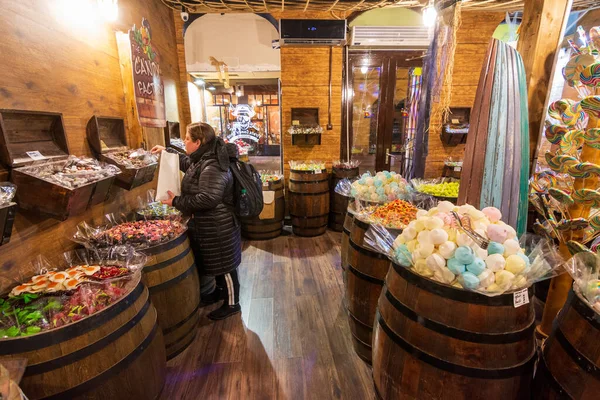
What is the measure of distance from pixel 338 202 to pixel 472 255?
11.1ft

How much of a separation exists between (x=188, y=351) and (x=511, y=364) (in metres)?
1.99

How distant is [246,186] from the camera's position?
2322 millimetres

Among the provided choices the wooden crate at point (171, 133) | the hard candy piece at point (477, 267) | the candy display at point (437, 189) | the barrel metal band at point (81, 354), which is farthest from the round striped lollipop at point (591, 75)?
the wooden crate at point (171, 133)

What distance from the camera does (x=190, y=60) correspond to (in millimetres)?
4117

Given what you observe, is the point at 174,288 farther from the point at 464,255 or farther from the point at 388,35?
the point at 388,35

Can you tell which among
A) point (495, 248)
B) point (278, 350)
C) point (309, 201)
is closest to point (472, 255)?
point (495, 248)

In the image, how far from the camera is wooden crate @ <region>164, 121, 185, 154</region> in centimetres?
330

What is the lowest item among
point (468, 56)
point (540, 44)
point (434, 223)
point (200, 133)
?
point (434, 223)

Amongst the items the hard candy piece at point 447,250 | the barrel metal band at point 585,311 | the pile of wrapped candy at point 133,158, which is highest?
the pile of wrapped candy at point 133,158

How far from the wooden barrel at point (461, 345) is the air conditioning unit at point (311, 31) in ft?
13.1

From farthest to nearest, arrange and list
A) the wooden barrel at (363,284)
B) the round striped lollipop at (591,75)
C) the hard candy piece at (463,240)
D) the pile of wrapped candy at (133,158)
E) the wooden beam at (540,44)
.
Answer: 1. the pile of wrapped candy at (133,158)
2. the wooden barrel at (363,284)
3. the wooden beam at (540,44)
4. the round striped lollipop at (591,75)
5. the hard candy piece at (463,240)

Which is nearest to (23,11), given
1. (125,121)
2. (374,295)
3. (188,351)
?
(125,121)

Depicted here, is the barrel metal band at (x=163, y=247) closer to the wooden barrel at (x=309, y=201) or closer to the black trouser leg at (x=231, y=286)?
the black trouser leg at (x=231, y=286)

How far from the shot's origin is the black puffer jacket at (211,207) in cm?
215
